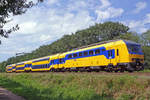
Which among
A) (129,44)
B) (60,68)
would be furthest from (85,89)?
(60,68)

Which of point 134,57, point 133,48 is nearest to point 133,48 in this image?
point 133,48

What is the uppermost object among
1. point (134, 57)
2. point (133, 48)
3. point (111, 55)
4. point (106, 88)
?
point (133, 48)

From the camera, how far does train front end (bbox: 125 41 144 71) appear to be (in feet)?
54.6

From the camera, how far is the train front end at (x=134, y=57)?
16656mm

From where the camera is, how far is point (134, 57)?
674 inches

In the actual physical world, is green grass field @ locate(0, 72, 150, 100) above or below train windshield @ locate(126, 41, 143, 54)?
below

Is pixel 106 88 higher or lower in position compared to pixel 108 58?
lower

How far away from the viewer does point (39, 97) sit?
51.0ft

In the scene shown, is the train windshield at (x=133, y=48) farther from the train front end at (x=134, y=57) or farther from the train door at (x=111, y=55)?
the train door at (x=111, y=55)

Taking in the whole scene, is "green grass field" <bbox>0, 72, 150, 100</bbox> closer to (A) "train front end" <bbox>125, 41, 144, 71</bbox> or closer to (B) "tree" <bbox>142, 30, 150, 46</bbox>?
(A) "train front end" <bbox>125, 41, 144, 71</bbox>

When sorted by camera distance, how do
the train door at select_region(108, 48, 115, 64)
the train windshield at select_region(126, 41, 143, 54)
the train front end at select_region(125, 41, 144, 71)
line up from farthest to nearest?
the train door at select_region(108, 48, 115, 64)
the train windshield at select_region(126, 41, 143, 54)
the train front end at select_region(125, 41, 144, 71)

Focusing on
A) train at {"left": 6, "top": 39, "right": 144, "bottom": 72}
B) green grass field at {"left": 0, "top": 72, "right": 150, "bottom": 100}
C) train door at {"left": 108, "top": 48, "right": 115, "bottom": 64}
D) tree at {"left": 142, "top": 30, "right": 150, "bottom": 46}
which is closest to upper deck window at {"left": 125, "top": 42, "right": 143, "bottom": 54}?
train at {"left": 6, "top": 39, "right": 144, "bottom": 72}

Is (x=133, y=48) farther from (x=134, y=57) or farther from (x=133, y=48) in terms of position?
(x=134, y=57)

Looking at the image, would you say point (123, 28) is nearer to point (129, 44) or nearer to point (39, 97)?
point (129, 44)
